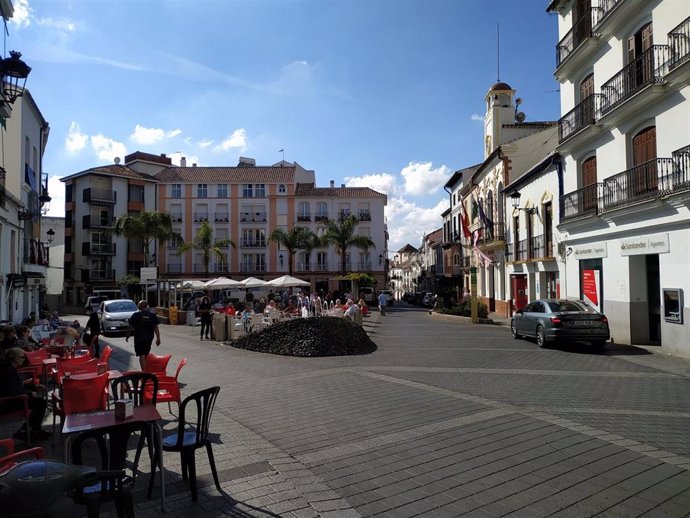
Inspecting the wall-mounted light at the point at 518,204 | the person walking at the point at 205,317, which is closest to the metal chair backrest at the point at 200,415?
the person walking at the point at 205,317

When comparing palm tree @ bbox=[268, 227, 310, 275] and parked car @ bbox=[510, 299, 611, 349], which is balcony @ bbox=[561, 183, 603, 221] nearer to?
parked car @ bbox=[510, 299, 611, 349]

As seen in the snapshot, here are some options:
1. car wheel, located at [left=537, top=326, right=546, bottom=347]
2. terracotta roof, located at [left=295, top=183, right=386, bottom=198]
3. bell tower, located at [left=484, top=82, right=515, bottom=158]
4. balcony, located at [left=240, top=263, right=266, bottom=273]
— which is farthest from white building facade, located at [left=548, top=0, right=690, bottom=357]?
balcony, located at [left=240, top=263, right=266, bottom=273]

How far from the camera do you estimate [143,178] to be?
59.0 meters

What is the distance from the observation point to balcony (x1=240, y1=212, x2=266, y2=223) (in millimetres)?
61406

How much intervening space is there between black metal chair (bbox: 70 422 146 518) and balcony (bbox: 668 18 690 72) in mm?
15277

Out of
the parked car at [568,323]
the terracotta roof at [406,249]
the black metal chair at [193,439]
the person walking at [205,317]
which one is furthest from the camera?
the terracotta roof at [406,249]

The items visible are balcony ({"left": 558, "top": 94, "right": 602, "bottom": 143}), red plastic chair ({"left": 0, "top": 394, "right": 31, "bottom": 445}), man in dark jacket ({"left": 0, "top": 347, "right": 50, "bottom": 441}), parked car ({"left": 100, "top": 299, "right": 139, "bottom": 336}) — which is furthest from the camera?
parked car ({"left": 100, "top": 299, "right": 139, "bottom": 336})

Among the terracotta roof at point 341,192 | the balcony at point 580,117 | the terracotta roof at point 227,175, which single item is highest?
the terracotta roof at point 227,175

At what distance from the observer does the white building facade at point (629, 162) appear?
1355cm

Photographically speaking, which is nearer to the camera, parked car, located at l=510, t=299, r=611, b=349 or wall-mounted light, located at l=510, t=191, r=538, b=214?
parked car, located at l=510, t=299, r=611, b=349

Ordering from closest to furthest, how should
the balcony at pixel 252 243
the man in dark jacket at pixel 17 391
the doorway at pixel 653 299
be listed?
1. the man in dark jacket at pixel 17 391
2. the doorway at pixel 653 299
3. the balcony at pixel 252 243

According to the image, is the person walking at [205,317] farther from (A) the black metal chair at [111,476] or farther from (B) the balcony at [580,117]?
(A) the black metal chair at [111,476]

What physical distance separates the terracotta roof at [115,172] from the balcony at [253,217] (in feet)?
36.5

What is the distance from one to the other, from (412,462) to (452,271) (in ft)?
170
